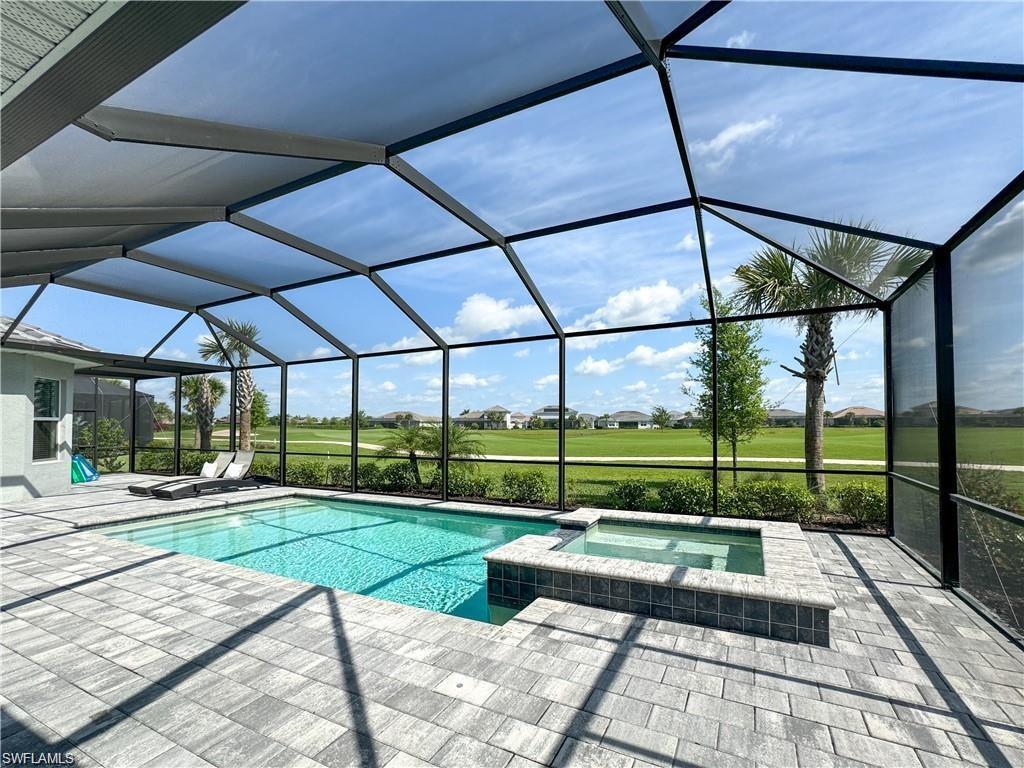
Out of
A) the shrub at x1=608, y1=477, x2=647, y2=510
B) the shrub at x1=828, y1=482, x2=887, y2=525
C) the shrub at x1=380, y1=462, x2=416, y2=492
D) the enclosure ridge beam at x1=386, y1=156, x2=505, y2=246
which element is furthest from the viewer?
the shrub at x1=380, y1=462, x2=416, y2=492

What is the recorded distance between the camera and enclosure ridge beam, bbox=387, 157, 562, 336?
16.7ft

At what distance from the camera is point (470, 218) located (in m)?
5.98

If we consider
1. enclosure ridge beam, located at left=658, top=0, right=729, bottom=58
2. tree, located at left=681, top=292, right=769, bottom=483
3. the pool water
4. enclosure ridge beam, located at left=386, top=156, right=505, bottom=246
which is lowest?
the pool water

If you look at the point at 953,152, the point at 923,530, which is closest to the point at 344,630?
the point at 953,152

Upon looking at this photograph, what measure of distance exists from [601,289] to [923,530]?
541 centimetres

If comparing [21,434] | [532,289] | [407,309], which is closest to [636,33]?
[532,289]

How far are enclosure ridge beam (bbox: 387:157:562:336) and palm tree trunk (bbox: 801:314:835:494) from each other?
16.6 ft

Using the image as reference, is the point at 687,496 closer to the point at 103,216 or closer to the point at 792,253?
the point at 792,253

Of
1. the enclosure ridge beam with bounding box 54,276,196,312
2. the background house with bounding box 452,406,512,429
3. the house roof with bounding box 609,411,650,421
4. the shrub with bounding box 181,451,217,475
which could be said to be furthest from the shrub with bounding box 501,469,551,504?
the background house with bounding box 452,406,512,429

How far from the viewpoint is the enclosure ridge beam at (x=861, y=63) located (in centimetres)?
277

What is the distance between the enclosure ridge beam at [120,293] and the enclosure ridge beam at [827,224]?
979cm

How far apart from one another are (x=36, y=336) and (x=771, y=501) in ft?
45.0

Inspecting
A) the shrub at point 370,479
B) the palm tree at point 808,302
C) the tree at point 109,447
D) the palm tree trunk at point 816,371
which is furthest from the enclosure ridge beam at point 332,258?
the tree at point 109,447

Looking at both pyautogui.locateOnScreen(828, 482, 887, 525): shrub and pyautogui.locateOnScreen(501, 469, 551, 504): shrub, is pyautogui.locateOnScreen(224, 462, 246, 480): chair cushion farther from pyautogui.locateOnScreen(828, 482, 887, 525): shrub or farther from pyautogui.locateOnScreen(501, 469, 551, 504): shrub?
pyautogui.locateOnScreen(828, 482, 887, 525): shrub
